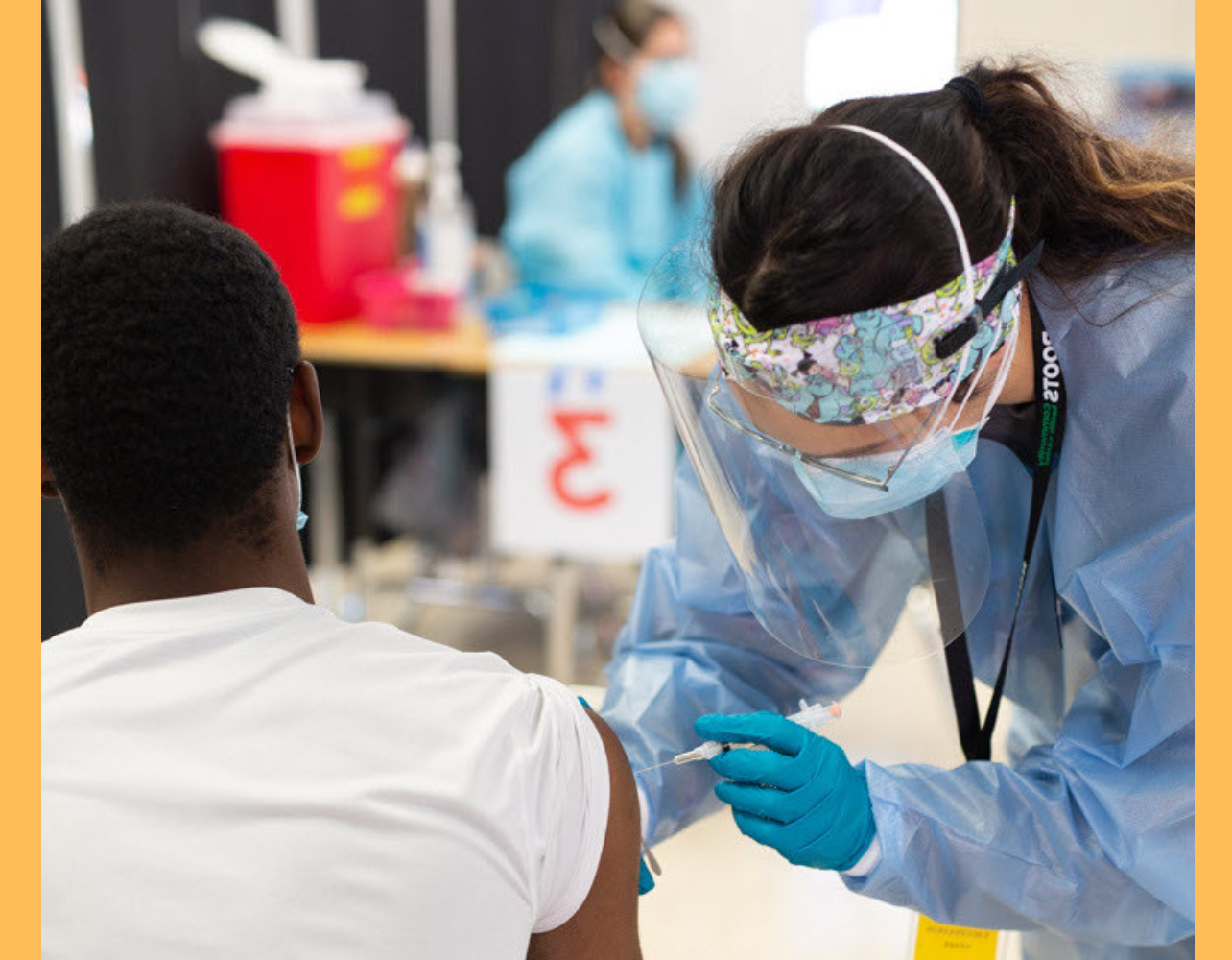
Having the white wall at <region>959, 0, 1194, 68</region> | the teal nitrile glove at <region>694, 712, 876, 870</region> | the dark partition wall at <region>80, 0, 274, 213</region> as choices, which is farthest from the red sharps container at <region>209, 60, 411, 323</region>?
the white wall at <region>959, 0, 1194, 68</region>

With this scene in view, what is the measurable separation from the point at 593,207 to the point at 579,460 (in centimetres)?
105

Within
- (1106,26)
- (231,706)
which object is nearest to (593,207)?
(1106,26)

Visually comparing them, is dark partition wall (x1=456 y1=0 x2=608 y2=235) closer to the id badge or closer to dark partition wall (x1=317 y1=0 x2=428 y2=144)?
dark partition wall (x1=317 y1=0 x2=428 y2=144)

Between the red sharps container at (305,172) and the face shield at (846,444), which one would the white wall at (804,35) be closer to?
the red sharps container at (305,172)

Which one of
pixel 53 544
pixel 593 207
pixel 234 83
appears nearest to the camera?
pixel 53 544

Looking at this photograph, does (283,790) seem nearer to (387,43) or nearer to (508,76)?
(387,43)

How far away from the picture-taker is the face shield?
2.96 ft

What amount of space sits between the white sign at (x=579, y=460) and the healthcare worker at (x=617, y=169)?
2.13 feet

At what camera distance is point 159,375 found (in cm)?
67

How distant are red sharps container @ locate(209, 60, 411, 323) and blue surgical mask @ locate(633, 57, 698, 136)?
870 millimetres

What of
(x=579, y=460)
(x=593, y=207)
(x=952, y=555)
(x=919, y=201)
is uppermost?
(x=919, y=201)

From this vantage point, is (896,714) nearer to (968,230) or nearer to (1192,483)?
(1192,483)

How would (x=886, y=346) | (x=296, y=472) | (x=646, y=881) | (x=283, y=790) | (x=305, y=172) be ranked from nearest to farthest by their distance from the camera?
(x=283, y=790) < (x=296, y=472) < (x=886, y=346) < (x=646, y=881) < (x=305, y=172)

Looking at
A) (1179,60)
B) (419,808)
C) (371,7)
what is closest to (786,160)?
(419,808)
